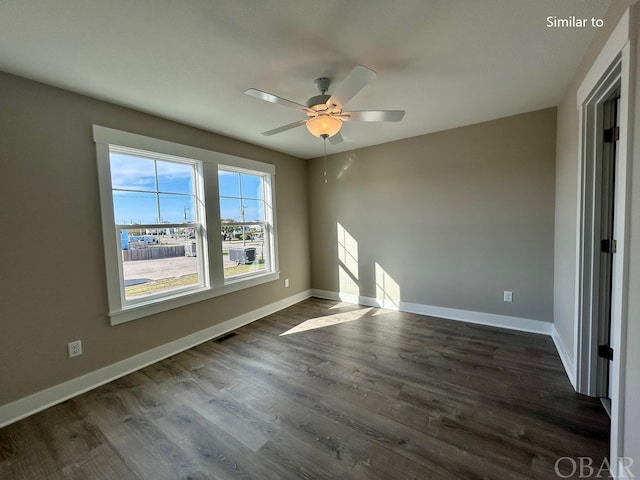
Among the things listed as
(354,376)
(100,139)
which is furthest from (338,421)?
(100,139)

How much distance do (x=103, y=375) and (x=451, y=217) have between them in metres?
4.13

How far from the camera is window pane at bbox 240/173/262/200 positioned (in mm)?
3855

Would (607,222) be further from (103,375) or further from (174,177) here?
(103,375)

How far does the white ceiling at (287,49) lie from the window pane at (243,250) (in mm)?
1577

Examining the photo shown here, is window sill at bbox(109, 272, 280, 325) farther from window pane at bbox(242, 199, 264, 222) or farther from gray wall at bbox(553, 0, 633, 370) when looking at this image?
gray wall at bbox(553, 0, 633, 370)

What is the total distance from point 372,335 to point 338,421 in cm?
146

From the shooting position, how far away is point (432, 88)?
2.37 meters

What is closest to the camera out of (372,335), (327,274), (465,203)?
(372,335)

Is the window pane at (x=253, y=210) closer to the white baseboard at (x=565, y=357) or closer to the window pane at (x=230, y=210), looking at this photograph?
the window pane at (x=230, y=210)

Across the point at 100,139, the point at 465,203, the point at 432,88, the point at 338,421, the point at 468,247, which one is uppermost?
the point at 432,88

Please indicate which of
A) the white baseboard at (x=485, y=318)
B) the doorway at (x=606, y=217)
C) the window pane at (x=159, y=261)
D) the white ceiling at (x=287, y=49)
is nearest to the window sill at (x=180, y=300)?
the window pane at (x=159, y=261)

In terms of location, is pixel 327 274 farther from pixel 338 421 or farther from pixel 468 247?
pixel 338 421

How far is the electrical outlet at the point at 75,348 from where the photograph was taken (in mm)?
2238

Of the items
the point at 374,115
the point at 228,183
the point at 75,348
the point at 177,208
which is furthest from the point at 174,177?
the point at 374,115
